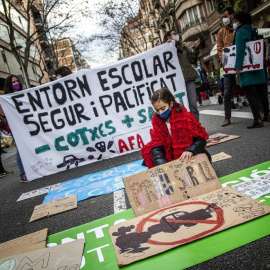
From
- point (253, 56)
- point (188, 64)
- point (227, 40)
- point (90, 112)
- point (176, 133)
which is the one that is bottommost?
point (176, 133)

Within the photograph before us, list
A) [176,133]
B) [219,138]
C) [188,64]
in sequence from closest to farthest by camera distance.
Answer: [176,133] < [219,138] < [188,64]

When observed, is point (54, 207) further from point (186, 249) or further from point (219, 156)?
point (219, 156)

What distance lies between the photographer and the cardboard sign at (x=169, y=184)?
2.32 meters

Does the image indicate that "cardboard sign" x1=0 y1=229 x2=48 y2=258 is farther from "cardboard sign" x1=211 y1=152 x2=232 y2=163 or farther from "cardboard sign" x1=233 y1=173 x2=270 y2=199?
"cardboard sign" x1=211 y1=152 x2=232 y2=163

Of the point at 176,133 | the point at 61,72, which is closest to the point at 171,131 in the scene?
the point at 176,133

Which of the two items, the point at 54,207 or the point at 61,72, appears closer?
the point at 54,207

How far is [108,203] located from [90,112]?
273 centimetres

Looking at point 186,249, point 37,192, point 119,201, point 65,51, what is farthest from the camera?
point 65,51

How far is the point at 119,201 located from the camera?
297cm

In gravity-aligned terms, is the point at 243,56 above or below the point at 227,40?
below

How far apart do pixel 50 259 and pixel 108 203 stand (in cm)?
113

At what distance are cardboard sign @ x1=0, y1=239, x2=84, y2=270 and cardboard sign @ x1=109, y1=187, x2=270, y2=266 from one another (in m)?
0.27

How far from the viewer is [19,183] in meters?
5.18

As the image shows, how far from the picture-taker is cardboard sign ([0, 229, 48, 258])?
2.20 m
